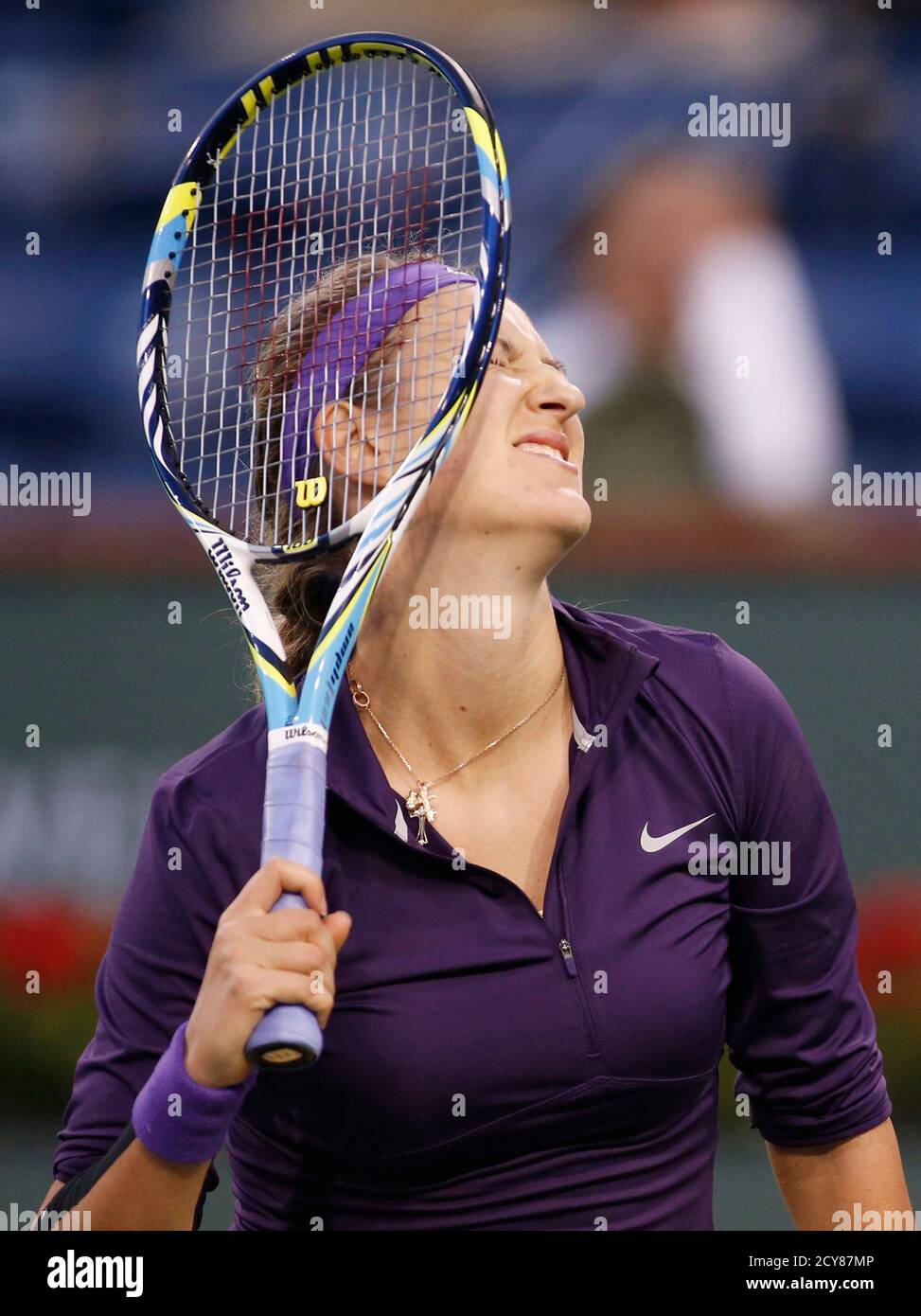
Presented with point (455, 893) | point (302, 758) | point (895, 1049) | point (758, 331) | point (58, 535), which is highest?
point (758, 331)

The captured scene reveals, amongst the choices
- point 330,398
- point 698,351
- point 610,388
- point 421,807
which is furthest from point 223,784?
point 698,351

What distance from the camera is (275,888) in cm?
126

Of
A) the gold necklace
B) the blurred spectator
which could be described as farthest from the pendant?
the blurred spectator

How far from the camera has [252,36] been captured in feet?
11.6

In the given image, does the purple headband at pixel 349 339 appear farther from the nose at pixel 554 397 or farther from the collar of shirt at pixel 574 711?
the collar of shirt at pixel 574 711

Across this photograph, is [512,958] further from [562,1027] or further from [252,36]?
[252,36]

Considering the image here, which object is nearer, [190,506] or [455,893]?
[455,893]

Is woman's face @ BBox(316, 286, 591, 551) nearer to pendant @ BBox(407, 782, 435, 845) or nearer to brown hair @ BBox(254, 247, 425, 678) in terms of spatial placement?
brown hair @ BBox(254, 247, 425, 678)

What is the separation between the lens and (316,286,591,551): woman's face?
1567 mm

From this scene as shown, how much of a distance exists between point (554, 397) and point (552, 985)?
559 mm

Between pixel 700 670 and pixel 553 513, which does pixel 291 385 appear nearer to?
pixel 553 513

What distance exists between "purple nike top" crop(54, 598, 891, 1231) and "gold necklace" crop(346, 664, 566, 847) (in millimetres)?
17
